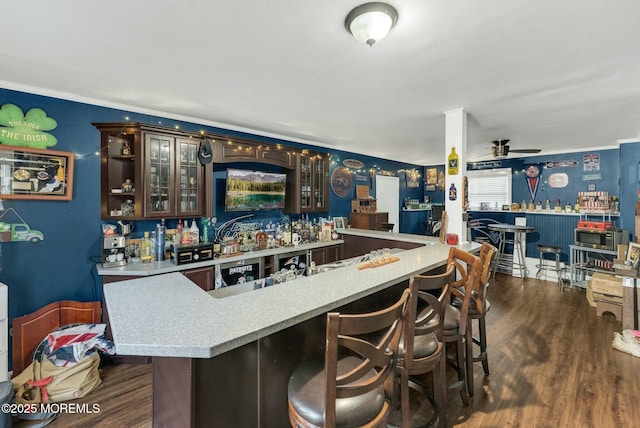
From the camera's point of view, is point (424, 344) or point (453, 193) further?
point (453, 193)

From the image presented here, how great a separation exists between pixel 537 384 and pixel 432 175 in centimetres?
595

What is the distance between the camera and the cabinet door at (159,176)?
2988 mm

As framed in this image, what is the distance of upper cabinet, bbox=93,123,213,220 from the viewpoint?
9.61ft

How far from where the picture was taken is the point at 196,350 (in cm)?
92

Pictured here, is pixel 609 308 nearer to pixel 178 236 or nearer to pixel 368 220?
pixel 368 220

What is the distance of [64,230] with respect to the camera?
Answer: 2715 mm

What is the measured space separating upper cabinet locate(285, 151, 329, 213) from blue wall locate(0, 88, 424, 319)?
216 cm

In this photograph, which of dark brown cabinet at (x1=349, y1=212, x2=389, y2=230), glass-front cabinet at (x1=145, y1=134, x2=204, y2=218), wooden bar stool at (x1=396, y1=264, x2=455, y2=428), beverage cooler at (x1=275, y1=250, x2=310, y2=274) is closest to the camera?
wooden bar stool at (x1=396, y1=264, x2=455, y2=428)

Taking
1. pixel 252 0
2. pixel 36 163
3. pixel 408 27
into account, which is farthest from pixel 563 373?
pixel 36 163

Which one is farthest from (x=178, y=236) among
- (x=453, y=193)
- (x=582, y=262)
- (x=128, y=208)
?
(x=582, y=262)

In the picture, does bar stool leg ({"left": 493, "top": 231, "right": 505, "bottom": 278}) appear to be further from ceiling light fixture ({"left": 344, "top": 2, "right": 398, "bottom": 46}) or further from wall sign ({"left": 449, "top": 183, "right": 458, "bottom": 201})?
ceiling light fixture ({"left": 344, "top": 2, "right": 398, "bottom": 46})

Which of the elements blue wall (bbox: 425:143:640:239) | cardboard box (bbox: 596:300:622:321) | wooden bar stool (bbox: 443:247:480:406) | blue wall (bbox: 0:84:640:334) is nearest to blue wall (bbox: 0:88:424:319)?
blue wall (bbox: 0:84:640:334)

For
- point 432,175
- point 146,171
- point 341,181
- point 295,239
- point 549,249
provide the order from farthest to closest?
1. point 432,175
2. point 341,181
3. point 549,249
4. point 295,239
5. point 146,171

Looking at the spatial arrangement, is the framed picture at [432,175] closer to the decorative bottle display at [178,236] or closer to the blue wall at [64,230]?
the decorative bottle display at [178,236]
